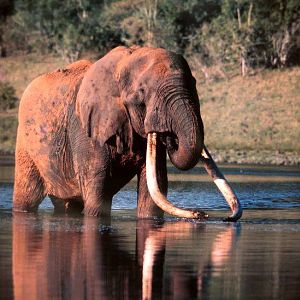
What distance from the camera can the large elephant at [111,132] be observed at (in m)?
15.7

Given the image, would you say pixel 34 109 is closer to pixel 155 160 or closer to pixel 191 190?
pixel 155 160

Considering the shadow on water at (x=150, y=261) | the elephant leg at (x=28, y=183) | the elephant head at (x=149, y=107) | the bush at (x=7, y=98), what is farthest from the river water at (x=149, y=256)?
the bush at (x=7, y=98)

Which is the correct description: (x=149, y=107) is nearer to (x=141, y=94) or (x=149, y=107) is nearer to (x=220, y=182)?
(x=141, y=94)

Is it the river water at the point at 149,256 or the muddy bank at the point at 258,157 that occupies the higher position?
the river water at the point at 149,256

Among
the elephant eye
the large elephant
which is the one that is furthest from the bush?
the elephant eye

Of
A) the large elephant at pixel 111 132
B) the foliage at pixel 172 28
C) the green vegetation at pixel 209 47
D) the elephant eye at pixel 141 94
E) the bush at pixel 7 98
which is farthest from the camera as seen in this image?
the foliage at pixel 172 28

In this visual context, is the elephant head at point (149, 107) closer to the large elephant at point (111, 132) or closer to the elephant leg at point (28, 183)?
the large elephant at point (111, 132)

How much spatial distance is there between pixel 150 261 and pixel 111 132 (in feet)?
13.7

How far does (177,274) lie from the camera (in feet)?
38.1

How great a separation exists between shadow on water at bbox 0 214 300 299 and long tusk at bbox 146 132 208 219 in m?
0.21

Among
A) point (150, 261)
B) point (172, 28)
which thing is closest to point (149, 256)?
point (150, 261)

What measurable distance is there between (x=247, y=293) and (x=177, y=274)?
1150 millimetres

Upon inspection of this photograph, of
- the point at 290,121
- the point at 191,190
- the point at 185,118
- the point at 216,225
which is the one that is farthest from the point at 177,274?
the point at 290,121

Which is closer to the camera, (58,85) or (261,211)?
(58,85)
